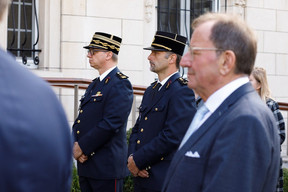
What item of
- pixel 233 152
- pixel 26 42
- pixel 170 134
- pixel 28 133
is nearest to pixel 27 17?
pixel 26 42

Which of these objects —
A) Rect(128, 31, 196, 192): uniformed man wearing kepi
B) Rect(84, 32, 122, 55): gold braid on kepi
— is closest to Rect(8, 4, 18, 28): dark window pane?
Rect(84, 32, 122, 55): gold braid on kepi

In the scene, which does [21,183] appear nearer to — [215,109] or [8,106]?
[8,106]

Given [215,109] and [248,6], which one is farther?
[248,6]

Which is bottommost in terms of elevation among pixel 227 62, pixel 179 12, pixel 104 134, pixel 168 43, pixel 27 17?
pixel 104 134

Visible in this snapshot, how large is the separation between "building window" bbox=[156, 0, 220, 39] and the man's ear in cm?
764

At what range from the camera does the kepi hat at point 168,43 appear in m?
5.23

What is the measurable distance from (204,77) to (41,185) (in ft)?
4.82

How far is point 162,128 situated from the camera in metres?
4.91

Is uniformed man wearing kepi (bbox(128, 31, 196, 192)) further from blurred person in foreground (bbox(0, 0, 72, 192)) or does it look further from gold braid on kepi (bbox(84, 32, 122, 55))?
blurred person in foreground (bbox(0, 0, 72, 192))

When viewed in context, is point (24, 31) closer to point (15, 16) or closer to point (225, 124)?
point (15, 16)

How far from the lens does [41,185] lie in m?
1.42

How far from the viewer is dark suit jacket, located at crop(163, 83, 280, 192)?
249 centimetres

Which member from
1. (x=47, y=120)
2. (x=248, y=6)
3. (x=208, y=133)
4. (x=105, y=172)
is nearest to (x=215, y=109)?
(x=208, y=133)

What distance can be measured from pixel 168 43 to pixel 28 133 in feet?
12.9
